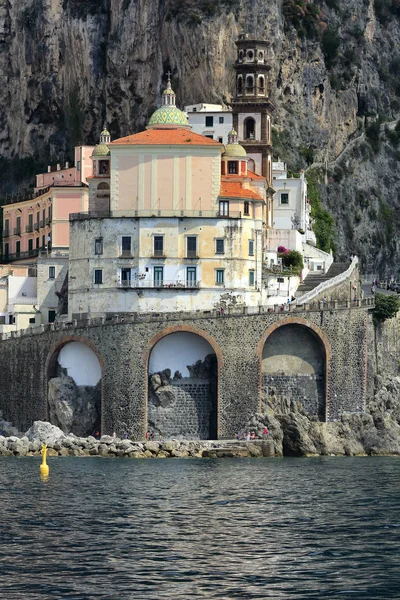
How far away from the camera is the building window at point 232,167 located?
122875 mm

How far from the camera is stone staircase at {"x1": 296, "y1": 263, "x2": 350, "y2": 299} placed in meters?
124

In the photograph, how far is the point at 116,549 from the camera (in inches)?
2714

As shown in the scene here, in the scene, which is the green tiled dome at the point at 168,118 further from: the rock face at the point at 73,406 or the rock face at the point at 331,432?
the rock face at the point at 331,432

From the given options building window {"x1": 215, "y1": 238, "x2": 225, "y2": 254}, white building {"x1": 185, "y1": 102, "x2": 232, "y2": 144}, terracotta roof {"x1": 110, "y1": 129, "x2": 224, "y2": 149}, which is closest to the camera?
building window {"x1": 215, "y1": 238, "x2": 225, "y2": 254}

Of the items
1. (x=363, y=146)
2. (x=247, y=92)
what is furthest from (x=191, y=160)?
(x=363, y=146)

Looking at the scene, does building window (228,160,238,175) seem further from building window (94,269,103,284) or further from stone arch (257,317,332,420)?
stone arch (257,317,332,420)

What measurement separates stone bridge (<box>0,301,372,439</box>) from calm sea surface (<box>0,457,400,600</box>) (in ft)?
29.4

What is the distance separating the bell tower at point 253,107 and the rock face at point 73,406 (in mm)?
27429

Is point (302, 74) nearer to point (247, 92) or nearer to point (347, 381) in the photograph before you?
point (247, 92)

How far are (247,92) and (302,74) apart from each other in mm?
18394

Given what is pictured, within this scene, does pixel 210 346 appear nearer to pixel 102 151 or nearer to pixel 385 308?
pixel 385 308

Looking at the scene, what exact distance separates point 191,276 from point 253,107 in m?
24.1

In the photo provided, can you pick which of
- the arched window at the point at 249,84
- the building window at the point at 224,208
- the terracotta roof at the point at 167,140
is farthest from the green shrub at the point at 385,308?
the arched window at the point at 249,84

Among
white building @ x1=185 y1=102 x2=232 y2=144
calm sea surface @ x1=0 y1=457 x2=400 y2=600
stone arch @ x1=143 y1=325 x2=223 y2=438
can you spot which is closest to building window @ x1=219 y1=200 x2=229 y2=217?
stone arch @ x1=143 y1=325 x2=223 y2=438
